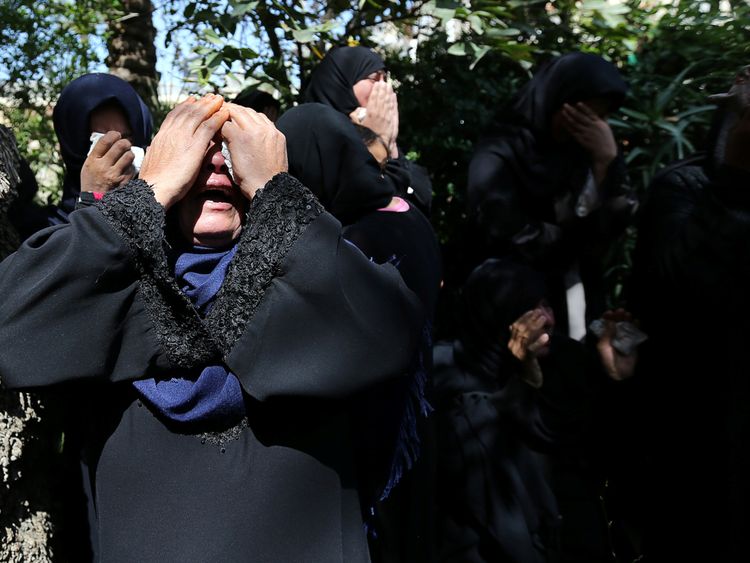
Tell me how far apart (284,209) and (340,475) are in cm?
58

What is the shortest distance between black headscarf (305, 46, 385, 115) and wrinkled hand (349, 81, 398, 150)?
273mm

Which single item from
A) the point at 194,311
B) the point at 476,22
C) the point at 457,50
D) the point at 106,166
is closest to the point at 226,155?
the point at 194,311

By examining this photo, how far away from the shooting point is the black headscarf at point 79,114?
9.33 ft

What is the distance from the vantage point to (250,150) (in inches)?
59.9

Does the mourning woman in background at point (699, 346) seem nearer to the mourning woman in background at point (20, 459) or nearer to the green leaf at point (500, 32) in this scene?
the green leaf at point (500, 32)

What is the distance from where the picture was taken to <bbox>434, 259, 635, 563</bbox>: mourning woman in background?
9.97 ft

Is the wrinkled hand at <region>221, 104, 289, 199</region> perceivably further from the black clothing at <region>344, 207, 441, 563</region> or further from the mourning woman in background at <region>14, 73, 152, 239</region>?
the mourning woman in background at <region>14, 73, 152, 239</region>

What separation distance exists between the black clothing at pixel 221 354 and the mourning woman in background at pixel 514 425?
148 cm

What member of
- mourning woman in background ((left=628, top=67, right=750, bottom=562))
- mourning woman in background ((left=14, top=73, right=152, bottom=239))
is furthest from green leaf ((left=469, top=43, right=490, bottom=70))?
mourning woman in background ((left=14, top=73, right=152, bottom=239))

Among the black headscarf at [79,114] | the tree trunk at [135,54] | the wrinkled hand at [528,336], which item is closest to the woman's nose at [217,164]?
the black headscarf at [79,114]

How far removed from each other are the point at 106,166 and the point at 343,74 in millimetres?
1412

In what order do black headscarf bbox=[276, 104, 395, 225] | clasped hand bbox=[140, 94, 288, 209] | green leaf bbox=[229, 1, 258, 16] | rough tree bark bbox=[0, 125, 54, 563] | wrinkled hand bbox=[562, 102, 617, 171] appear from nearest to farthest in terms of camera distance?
clasped hand bbox=[140, 94, 288, 209] < rough tree bark bbox=[0, 125, 54, 563] < black headscarf bbox=[276, 104, 395, 225] < green leaf bbox=[229, 1, 258, 16] < wrinkled hand bbox=[562, 102, 617, 171]

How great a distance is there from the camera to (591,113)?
12.0ft

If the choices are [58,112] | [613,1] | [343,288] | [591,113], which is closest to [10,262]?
[343,288]
